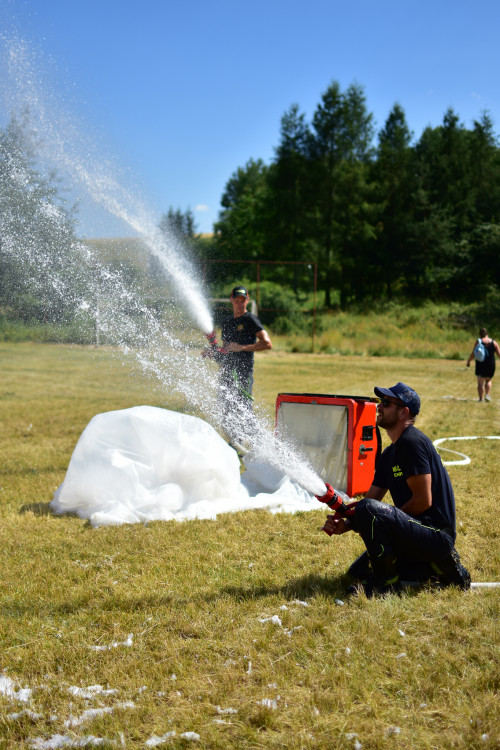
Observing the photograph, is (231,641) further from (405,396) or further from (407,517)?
(405,396)

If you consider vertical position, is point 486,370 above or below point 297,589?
above

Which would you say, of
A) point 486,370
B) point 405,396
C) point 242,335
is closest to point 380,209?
point 486,370

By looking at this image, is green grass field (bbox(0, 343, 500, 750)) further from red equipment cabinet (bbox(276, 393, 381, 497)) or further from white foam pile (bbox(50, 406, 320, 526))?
red equipment cabinet (bbox(276, 393, 381, 497))

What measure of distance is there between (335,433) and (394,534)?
232cm

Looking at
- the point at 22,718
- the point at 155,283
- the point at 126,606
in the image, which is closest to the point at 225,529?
the point at 126,606

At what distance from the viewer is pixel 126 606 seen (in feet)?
11.3

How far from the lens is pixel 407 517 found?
135 inches

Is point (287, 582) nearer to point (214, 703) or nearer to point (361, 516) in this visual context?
point (361, 516)

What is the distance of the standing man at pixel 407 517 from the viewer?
3424 millimetres

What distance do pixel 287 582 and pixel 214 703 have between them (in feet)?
4.25

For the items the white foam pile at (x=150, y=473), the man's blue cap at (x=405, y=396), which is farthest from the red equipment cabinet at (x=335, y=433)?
the man's blue cap at (x=405, y=396)

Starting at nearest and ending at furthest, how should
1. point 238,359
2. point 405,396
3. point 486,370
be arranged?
1. point 405,396
2. point 238,359
3. point 486,370

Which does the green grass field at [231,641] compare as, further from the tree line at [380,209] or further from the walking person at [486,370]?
the tree line at [380,209]

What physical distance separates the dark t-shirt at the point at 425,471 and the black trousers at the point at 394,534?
0.23 ft
